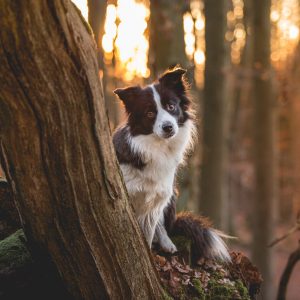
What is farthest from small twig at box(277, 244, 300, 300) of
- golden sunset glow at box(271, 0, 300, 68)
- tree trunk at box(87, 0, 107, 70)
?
golden sunset glow at box(271, 0, 300, 68)

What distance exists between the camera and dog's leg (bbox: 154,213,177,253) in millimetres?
5483

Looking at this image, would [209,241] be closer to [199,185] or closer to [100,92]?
[100,92]

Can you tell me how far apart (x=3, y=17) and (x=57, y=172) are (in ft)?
3.29

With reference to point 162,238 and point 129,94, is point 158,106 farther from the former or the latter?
point 162,238

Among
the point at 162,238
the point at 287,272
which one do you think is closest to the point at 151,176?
the point at 162,238

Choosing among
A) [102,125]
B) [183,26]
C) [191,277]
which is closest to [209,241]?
[191,277]

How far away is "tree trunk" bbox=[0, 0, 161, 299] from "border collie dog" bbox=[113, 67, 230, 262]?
125 cm

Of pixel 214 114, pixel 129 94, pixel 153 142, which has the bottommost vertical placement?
pixel 214 114

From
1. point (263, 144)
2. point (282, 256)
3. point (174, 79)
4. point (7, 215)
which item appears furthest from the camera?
point (282, 256)

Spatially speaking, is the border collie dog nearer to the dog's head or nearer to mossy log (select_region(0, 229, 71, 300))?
the dog's head

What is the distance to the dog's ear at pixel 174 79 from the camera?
5.23m

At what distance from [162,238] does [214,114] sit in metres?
6.33

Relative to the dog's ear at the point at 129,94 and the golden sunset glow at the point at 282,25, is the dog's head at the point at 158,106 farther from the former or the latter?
the golden sunset glow at the point at 282,25

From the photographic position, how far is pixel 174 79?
5.30m
